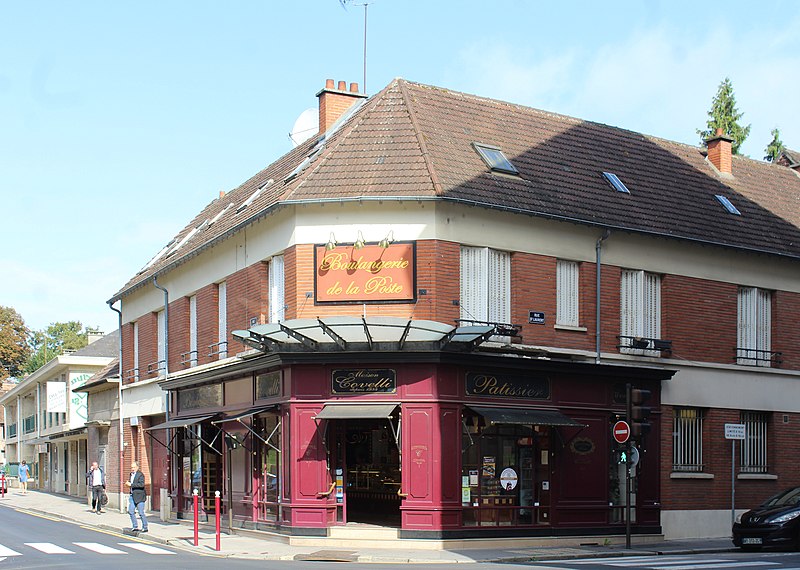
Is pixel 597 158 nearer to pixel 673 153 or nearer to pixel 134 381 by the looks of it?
pixel 673 153

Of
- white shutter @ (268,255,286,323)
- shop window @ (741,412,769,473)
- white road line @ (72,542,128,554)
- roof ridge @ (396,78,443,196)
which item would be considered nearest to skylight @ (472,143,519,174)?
roof ridge @ (396,78,443,196)

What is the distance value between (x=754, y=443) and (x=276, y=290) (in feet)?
43.4

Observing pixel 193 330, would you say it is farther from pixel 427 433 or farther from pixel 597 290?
pixel 597 290

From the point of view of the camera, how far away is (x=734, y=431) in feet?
83.1

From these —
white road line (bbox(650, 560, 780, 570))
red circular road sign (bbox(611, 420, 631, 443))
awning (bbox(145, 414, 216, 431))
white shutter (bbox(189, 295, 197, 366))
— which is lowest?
white road line (bbox(650, 560, 780, 570))

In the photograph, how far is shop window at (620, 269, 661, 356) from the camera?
2544 cm

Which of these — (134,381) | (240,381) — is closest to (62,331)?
(134,381)

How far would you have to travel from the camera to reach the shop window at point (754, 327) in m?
27.5

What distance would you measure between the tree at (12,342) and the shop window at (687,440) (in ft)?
226

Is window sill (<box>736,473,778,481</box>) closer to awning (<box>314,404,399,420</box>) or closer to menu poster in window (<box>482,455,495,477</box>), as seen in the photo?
menu poster in window (<box>482,455,495,477</box>)

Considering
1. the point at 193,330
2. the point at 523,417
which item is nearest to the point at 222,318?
the point at 193,330

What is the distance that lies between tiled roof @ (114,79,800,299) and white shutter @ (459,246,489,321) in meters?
1.24

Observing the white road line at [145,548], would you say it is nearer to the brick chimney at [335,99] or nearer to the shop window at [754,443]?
the brick chimney at [335,99]

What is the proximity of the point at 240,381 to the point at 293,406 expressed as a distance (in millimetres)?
3486
